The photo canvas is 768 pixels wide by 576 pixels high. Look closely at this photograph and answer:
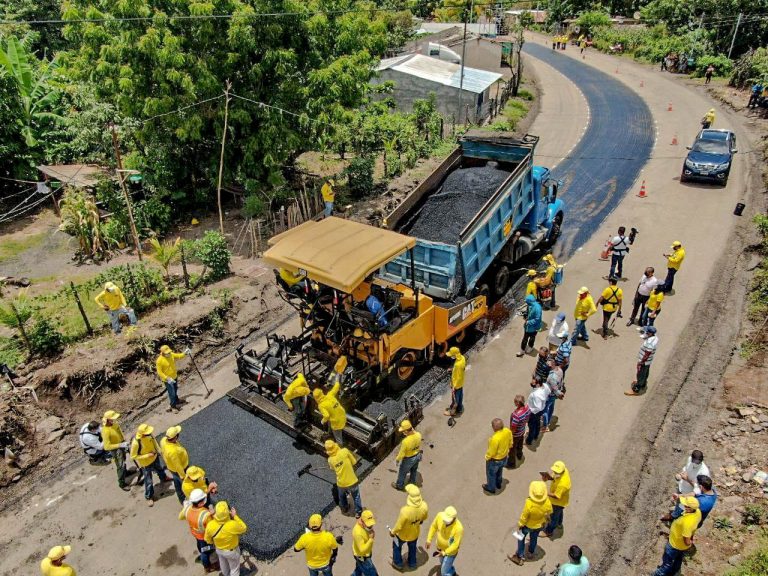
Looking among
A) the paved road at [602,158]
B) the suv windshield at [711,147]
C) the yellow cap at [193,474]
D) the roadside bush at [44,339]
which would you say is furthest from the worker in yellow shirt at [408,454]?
the suv windshield at [711,147]

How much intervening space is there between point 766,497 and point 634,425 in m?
2.27

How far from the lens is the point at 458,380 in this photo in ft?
34.3

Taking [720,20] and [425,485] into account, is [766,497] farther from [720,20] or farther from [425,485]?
[720,20]

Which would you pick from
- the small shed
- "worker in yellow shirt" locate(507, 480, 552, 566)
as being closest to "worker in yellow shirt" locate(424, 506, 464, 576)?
"worker in yellow shirt" locate(507, 480, 552, 566)

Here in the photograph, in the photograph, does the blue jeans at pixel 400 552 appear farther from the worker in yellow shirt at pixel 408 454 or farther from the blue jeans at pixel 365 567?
the worker in yellow shirt at pixel 408 454

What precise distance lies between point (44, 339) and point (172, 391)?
327 cm

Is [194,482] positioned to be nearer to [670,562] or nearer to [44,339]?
[44,339]

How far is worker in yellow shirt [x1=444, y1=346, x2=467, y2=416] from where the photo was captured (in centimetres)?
1037

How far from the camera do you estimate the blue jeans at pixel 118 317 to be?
12875 mm

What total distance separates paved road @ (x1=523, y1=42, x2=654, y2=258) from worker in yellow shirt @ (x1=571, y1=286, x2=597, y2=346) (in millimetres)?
4364

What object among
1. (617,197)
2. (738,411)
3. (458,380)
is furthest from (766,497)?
(617,197)

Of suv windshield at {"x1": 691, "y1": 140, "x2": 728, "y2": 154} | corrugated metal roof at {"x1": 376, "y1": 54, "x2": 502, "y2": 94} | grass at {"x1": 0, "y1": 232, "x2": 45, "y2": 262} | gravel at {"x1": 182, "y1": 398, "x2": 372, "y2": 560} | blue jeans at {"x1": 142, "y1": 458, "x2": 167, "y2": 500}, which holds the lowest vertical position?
gravel at {"x1": 182, "y1": 398, "x2": 372, "y2": 560}

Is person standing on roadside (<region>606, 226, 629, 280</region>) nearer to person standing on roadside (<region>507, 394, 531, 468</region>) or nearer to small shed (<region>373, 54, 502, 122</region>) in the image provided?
person standing on roadside (<region>507, 394, 531, 468</region>)

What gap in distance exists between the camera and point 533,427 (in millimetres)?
10039
